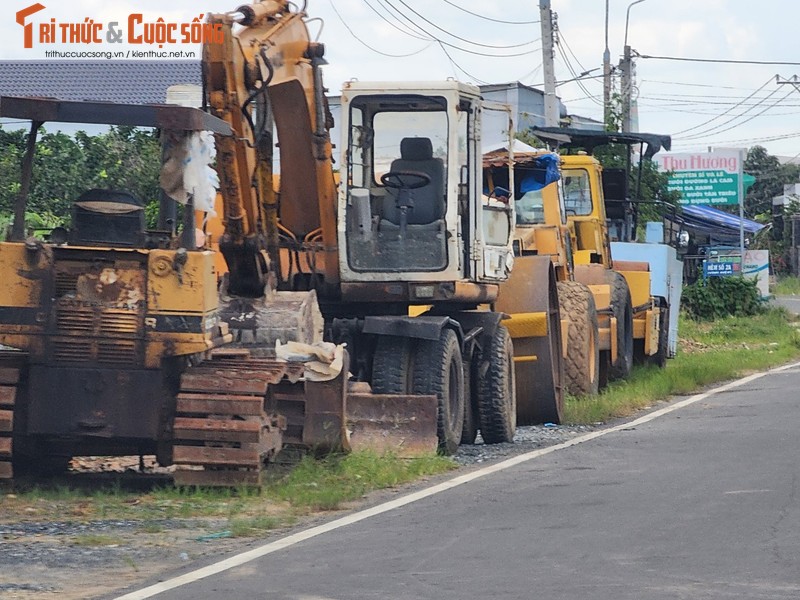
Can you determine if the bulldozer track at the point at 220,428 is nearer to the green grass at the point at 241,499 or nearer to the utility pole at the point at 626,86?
the green grass at the point at 241,499

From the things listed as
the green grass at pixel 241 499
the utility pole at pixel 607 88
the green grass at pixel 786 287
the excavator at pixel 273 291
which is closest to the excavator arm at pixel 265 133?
the excavator at pixel 273 291

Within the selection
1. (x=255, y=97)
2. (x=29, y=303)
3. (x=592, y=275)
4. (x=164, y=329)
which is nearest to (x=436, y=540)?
A: (x=164, y=329)

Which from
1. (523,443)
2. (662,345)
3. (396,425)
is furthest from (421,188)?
(662,345)

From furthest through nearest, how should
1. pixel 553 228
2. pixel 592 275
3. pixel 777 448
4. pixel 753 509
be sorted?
pixel 592 275, pixel 553 228, pixel 777 448, pixel 753 509

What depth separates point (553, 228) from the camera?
1884 centimetres

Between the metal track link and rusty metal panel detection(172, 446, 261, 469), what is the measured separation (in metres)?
1.17

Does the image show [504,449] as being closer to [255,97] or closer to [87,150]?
[255,97]

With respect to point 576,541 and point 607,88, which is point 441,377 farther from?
point 607,88

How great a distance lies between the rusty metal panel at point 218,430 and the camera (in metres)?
10.2

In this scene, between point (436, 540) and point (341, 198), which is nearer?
point (436, 540)

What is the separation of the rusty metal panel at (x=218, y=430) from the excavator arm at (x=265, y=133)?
1984 mm

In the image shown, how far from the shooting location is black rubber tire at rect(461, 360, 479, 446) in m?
14.5

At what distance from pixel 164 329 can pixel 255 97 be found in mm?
2213

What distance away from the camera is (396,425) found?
12.8 metres
